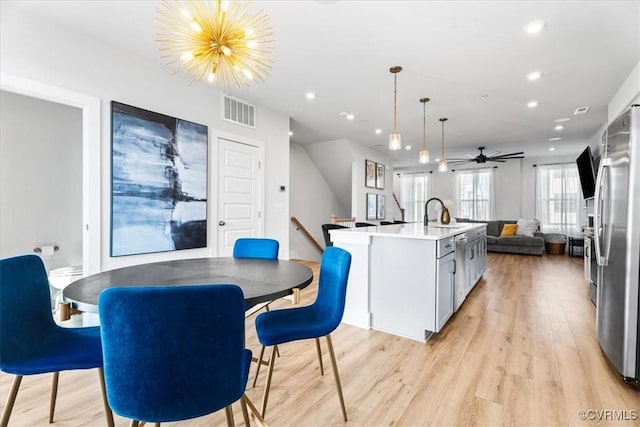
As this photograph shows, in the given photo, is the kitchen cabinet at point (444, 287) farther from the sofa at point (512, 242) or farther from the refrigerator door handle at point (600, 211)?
the sofa at point (512, 242)

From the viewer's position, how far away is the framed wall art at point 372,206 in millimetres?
7145

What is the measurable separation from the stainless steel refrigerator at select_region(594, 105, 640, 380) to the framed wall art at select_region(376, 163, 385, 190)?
5.39m

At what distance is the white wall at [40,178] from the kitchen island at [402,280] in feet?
11.3

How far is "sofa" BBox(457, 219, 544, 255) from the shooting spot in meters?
7.24

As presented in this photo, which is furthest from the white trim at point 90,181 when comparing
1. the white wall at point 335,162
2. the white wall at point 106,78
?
the white wall at point 335,162

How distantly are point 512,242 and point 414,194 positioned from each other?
11.7 feet

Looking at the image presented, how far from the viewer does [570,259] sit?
6812mm

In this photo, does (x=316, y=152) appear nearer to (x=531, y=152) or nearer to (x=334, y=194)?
(x=334, y=194)

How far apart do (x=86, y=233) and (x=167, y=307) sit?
248 cm

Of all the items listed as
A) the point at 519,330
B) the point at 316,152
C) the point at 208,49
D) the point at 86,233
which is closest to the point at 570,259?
the point at 519,330

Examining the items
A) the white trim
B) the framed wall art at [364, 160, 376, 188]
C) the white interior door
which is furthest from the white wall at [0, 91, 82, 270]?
the framed wall art at [364, 160, 376, 188]

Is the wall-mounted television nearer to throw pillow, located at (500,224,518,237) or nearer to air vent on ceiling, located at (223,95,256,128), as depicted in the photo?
throw pillow, located at (500,224,518,237)

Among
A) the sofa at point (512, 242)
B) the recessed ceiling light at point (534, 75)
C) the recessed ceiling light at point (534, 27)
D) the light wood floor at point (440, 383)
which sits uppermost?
the recessed ceiling light at point (534, 75)

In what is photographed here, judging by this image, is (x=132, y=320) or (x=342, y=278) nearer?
(x=132, y=320)
